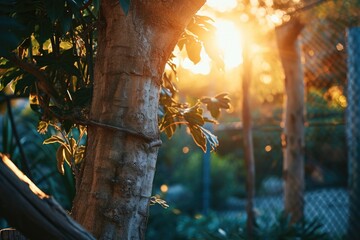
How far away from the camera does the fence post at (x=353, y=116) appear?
172 inches

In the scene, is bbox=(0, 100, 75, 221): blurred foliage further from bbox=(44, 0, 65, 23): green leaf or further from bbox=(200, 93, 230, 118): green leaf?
bbox=(44, 0, 65, 23): green leaf

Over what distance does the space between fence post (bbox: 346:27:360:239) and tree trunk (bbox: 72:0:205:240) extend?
353cm

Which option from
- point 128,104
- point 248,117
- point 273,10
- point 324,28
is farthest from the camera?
point 324,28

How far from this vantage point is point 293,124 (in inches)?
165

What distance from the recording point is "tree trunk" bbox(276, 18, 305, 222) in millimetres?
4145

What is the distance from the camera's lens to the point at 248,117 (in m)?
3.65

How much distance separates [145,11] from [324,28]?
464 cm

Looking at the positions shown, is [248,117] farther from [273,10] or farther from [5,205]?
[5,205]

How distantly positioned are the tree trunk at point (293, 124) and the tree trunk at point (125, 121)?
3.12m

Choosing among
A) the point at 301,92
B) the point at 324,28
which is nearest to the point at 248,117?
the point at 301,92

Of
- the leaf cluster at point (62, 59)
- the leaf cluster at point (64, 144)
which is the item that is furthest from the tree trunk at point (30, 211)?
the leaf cluster at point (64, 144)

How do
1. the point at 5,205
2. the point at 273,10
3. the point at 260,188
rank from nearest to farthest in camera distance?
the point at 5,205 → the point at 273,10 → the point at 260,188

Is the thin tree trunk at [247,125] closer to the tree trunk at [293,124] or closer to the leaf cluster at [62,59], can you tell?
A: the tree trunk at [293,124]

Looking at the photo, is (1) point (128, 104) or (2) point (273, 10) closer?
(1) point (128, 104)
